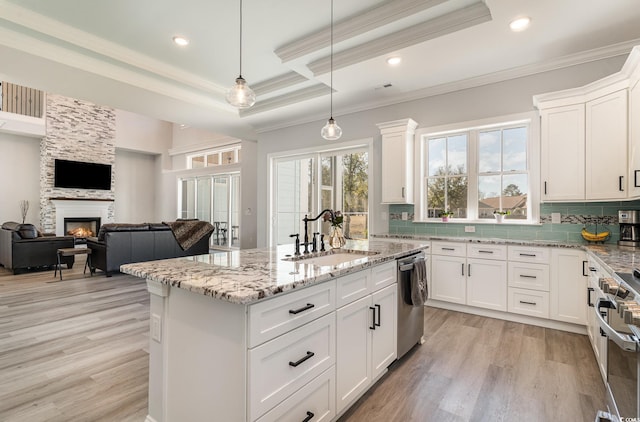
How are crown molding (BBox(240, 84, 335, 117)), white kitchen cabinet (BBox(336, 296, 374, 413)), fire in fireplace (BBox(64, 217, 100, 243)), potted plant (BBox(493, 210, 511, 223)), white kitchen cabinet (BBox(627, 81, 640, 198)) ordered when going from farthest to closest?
1. fire in fireplace (BBox(64, 217, 100, 243))
2. crown molding (BBox(240, 84, 335, 117))
3. potted plant (BBox(493, 210, 511, 223))
4. white kitchen cabinet (BBox(627, 81, 640, 198))
5. white kitchen cabinet (BBox(336, 296, 374, 413))

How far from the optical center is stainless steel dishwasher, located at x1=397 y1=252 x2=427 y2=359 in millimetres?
2492

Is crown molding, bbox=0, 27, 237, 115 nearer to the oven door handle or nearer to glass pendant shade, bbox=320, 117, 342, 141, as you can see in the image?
glass pendant shade, bbox=320, 117, 342, 141

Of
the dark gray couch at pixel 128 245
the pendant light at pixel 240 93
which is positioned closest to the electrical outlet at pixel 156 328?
the pendant light at pixel 240 93

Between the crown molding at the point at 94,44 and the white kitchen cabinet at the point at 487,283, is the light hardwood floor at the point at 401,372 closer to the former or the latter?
the white kitchen cabinet at the point at 487,283

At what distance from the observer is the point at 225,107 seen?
5.53 meters

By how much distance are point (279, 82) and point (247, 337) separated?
423 cm

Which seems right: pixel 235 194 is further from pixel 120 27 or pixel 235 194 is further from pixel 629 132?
pixel 629 132

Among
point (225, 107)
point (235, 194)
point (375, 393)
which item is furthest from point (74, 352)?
point (235, 194)

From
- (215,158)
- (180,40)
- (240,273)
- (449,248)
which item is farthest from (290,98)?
(215,158)

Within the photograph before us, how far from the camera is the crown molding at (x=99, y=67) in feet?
10.9

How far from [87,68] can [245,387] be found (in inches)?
172

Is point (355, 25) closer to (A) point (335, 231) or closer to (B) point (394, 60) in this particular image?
(B) point (394, 60)

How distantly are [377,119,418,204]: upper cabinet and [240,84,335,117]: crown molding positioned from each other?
105 centimetres

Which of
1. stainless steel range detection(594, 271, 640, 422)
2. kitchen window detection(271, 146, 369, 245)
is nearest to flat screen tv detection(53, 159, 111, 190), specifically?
kitchen window detection(271, 146, 369, 245)
